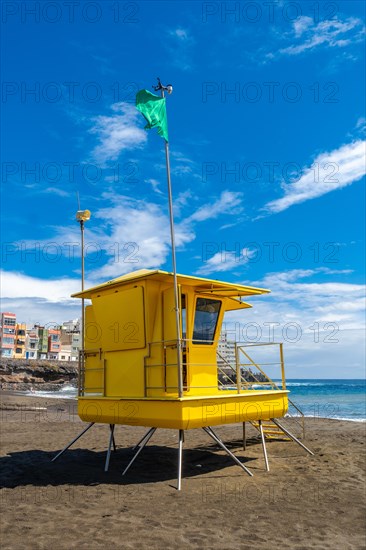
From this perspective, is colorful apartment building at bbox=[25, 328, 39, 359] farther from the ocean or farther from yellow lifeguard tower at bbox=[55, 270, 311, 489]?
yellow lifeguard tower at bbox=[55, 270, 311, 489]

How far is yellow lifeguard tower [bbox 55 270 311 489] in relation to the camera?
1074cm

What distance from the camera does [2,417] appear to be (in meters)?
25.5

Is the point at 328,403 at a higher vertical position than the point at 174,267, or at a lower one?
lower

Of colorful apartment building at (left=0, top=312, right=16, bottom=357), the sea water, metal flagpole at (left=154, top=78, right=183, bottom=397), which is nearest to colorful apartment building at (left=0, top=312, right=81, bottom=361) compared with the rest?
colorful apartment building at (left=0, top=312, right=16, bottom=357)

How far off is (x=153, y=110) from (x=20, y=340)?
108 m

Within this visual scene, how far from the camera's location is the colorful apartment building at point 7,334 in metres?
105

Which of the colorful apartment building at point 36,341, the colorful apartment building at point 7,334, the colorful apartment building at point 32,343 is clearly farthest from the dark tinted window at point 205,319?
the colorful apartment building at point 32,343

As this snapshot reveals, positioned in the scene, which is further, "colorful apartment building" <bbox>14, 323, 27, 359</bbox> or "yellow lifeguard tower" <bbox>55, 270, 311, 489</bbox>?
"colorful apartment building" <bbox>14, 323, 27, 359</bbox>

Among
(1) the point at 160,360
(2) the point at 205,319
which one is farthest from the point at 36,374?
(1) the point at 160,360

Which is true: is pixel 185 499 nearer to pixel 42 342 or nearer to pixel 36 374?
pixel 36 374

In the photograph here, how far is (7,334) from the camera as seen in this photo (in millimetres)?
106375

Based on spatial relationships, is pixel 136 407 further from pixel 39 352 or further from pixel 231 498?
pixel 39 352

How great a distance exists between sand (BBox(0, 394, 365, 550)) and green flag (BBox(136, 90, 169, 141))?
304 inches

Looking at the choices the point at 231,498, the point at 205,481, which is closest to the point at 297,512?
the point at 231,498
